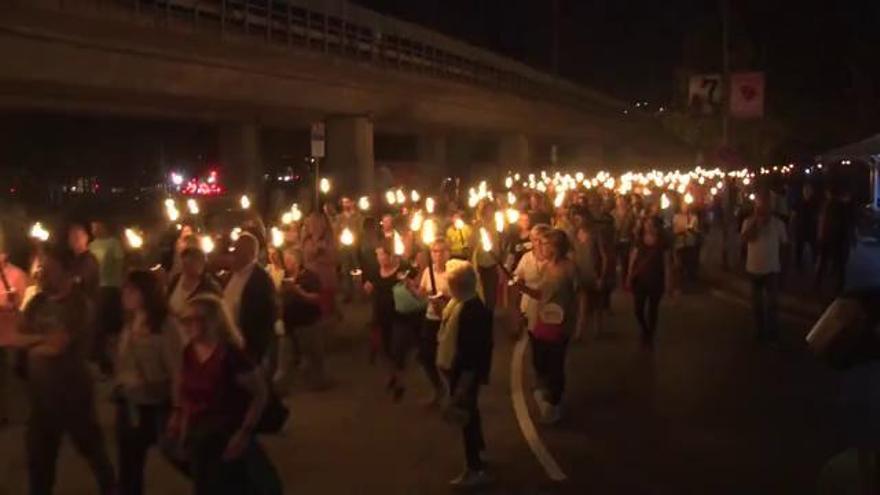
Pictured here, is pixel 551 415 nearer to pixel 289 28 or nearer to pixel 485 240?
pixel 485 240

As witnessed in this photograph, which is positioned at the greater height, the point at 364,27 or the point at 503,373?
the point at 364,27

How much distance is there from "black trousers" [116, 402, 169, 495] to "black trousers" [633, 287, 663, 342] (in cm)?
854

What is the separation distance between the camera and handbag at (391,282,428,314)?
39.3 ft

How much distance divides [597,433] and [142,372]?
4.35m

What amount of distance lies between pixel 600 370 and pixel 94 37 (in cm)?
1709

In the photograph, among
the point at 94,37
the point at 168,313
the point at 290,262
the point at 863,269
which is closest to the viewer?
the point at 168,313

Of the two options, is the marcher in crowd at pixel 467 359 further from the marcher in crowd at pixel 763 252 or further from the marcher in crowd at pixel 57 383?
the marcher in crowd at pixel 763 252

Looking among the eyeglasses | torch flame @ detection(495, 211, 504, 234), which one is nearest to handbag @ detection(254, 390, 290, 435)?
the eyeglasses

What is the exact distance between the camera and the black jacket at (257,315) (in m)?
9.64

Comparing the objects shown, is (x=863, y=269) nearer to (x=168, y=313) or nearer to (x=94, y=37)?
(x=94, y=37)

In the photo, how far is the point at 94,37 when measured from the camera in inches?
1049

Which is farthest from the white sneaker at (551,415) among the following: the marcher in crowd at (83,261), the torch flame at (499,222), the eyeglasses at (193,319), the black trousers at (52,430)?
the torch flame at (499,222)

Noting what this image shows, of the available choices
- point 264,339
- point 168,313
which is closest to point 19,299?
point 264,339

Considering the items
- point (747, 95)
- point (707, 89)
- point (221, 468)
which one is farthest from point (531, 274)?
point (707, 89)
